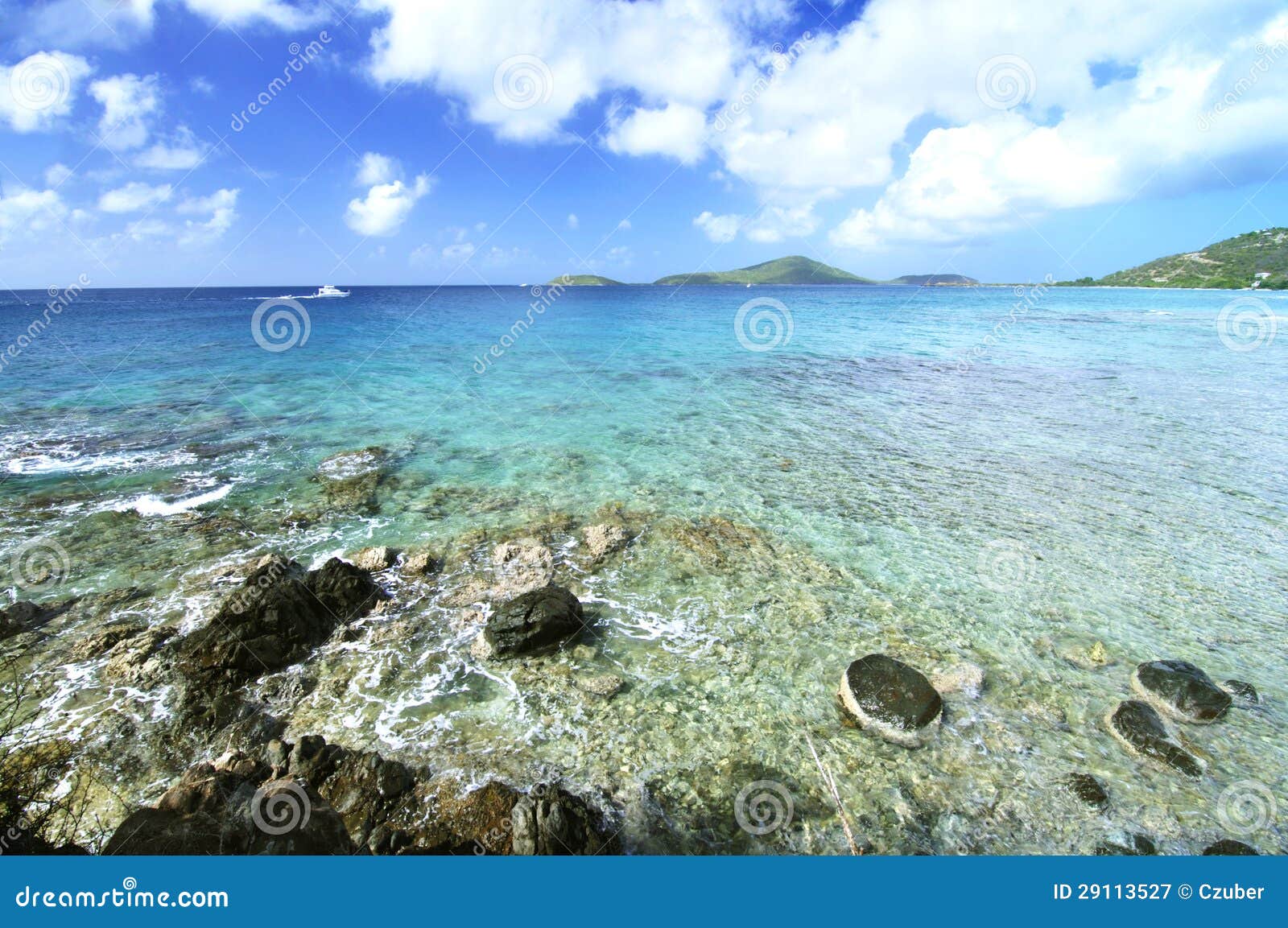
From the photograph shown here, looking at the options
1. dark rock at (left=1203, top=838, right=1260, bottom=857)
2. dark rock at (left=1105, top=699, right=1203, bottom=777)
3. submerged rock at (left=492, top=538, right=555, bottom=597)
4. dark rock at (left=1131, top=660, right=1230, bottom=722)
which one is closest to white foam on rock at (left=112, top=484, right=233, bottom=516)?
submerged rock at (left=492, top=538, right=555, bottom=597)

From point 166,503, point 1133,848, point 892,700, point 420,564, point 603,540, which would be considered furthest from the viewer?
point 166,503

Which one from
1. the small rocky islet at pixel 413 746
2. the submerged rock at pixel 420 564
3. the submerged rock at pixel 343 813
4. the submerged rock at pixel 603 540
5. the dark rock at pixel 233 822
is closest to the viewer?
the dark rock at pixel 233 822

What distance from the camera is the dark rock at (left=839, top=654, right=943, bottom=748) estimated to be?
21.7ft

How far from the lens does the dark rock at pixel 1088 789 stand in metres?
5.77

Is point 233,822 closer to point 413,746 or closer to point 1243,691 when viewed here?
point 413,746

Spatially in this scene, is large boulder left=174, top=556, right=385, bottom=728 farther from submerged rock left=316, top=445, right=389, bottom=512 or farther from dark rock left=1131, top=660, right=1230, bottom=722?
dark rock left=1131, top=660, right=1230, bottom=722

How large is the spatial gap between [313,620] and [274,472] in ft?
29.1

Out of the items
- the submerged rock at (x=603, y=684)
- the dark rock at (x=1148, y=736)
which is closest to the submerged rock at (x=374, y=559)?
the submerged rock at (x=603, y=684)

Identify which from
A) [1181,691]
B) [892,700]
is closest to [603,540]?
[892,700]

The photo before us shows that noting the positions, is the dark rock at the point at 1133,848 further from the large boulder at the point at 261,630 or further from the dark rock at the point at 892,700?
the large boulder at the point at 261,630

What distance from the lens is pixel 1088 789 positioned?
587 centimetres

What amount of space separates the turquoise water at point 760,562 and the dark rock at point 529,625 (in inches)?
13.6

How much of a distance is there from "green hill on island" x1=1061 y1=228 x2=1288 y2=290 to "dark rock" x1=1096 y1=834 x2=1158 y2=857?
167259 millimetres

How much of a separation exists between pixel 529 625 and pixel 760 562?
4.63 meters
